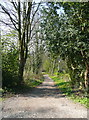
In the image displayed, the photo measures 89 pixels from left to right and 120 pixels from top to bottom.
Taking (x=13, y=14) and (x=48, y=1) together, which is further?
(x=13, y=14)

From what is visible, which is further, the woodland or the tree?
the tree

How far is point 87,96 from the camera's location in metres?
7.98

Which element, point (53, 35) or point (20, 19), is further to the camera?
point (20, 19)

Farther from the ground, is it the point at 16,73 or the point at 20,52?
the point at 20,52

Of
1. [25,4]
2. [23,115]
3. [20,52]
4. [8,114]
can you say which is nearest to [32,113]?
[23,115]

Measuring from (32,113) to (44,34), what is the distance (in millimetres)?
6717

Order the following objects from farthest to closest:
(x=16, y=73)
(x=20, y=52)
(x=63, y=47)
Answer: (x=20, y=52)
(x=16, y=73)
(x=63, y=47)

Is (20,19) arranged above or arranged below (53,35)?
above

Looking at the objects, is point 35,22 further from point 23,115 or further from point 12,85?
point 23,115

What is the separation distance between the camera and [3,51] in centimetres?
1023

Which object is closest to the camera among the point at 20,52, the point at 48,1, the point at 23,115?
the point at 23,115

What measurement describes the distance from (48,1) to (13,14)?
160 inches

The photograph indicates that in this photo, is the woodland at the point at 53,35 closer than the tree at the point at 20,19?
Yes

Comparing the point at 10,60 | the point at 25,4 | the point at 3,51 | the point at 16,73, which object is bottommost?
the point at 16,73
